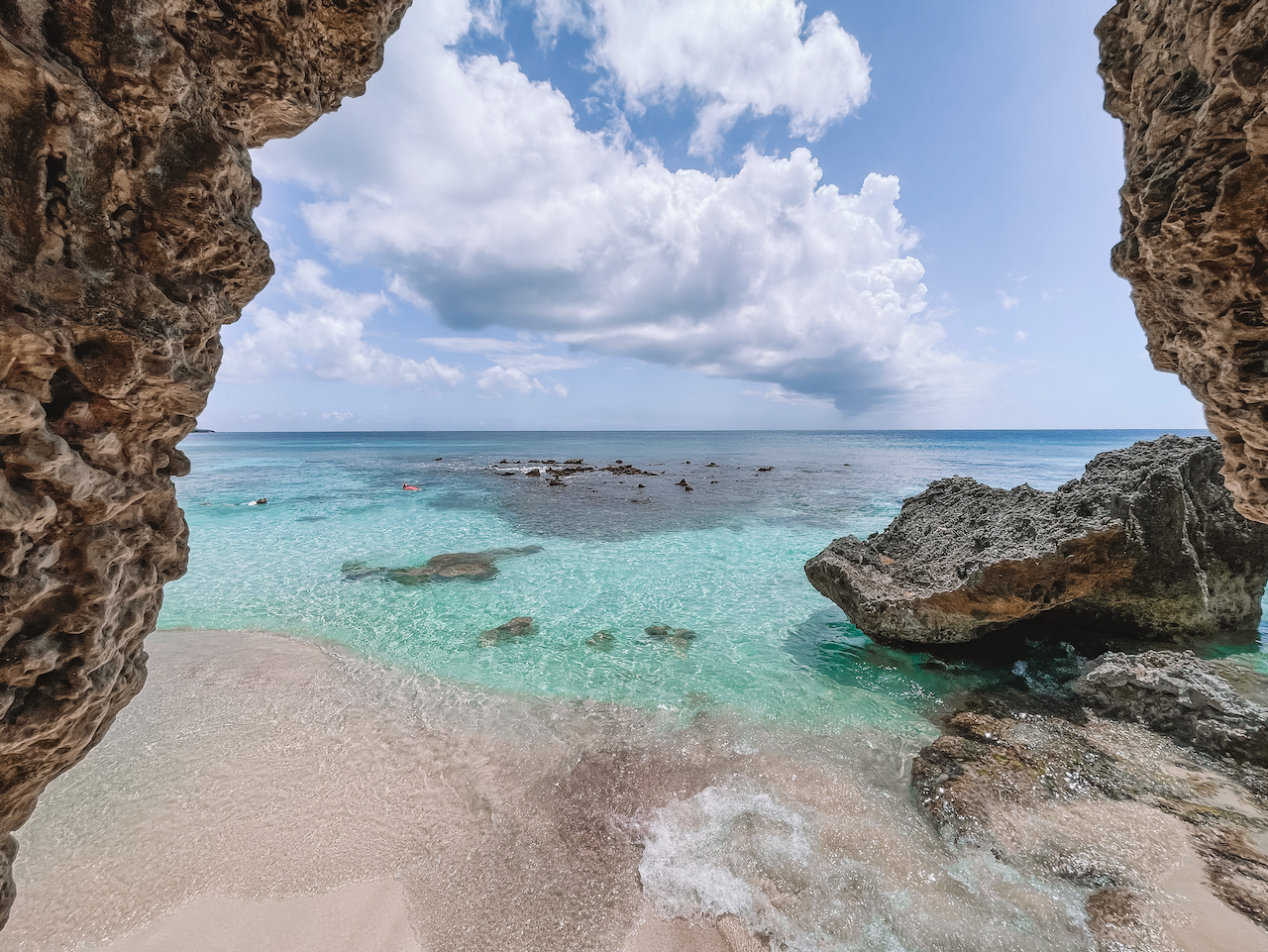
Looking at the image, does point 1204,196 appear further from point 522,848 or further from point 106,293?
point 522,848

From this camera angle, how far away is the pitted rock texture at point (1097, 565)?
261 inches

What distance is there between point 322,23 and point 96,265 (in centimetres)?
233

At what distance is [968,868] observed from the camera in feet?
13.7

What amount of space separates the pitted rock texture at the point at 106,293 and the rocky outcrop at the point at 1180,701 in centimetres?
1019

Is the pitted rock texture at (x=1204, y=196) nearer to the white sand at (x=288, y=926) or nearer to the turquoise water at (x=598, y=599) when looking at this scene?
the turquoise water at (x=598, y=599)

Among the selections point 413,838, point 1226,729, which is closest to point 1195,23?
point 1226,729

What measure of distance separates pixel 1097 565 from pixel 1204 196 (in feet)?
18.8

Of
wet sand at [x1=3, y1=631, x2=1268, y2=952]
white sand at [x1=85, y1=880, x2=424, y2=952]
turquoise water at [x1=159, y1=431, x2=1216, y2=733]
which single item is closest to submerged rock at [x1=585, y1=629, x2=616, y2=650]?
turquoise water at [x1=159, y1=431, x2=1216, y2=733]

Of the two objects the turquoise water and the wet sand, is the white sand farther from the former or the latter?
the turquoise water

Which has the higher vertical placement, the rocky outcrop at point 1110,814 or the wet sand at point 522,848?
the rocky outcrop at point 1110,814

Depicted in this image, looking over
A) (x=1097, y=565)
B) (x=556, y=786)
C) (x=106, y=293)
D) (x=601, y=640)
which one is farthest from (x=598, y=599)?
(x=106, y=293)

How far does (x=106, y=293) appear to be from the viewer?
2285 millimetres

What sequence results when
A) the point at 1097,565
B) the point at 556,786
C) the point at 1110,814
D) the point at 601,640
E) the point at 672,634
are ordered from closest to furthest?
1. the point at 1110,814
2. the point at 556,786
3. the point at 1097,565
4. the point at 601,640
5. the point at 672,634

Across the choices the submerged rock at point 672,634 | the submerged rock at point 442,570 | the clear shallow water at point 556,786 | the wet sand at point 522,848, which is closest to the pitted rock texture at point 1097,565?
the clear shallow water at point 556,786
